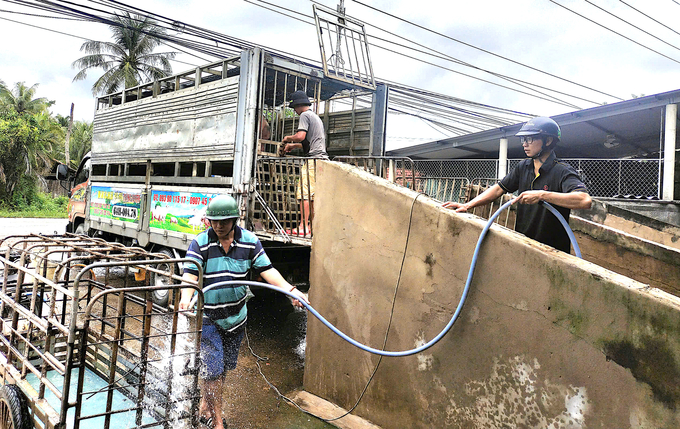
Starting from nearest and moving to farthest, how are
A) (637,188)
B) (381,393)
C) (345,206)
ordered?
(381,393) < (345,206) < (637,188)

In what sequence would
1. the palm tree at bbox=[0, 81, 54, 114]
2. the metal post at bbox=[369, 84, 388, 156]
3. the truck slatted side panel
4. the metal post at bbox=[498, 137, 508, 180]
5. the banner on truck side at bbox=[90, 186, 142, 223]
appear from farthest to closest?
the palm tree at bbox=[0, 81, 54, 114] → the metal post at bbox=[498, 137, 508, 180] → the banner on truck side at bbox=[90, 186, 142, 223] → the metal post at bbox=[369, 84, 388, 156] → the truck slatted side panel

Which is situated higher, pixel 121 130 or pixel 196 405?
pixel 121 130

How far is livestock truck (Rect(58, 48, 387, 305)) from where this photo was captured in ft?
19.4

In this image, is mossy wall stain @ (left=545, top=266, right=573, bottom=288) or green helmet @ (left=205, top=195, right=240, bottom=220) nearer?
mossy wall stain @ (left=545, top=266, right=573, bottom=288)

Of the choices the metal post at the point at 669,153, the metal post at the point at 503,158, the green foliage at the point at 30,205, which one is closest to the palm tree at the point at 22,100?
the green foliage at the point at 30,205

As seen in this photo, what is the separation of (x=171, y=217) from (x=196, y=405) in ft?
15.2

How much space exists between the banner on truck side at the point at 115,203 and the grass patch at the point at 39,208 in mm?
19497

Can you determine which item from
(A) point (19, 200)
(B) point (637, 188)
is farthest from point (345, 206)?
(A) point (19, 200)

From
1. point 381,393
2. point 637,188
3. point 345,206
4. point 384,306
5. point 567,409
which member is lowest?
point 381,393

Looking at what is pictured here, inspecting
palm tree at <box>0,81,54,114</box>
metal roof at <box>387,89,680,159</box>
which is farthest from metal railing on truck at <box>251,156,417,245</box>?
palm tree at <box>0,81,54,114</box>

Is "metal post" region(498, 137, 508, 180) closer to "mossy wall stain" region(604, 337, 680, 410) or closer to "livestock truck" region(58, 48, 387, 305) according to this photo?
"livestock truck" region(58, 48, 387, 305)

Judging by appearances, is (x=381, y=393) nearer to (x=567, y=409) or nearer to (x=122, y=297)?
(x=567, y=409)

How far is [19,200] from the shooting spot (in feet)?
93.7

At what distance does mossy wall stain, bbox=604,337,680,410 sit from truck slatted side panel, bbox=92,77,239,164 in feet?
16.4
